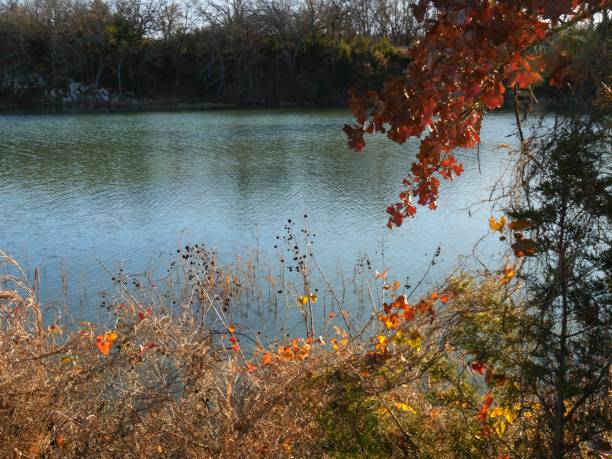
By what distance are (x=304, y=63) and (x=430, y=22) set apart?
37.6 metres

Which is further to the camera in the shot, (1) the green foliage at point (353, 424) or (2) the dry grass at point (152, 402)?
(2) the dry grass at point (152, 402)

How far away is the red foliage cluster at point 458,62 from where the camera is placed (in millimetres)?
1805

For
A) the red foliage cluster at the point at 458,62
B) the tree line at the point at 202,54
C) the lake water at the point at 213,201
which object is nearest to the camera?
the red foliage cluster at the point at 458,62

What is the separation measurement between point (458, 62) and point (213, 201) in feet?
33.6

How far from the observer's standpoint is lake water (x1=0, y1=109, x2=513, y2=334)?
8391mm

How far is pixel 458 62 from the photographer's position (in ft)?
6.23

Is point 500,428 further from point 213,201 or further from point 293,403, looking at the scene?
point 213,201

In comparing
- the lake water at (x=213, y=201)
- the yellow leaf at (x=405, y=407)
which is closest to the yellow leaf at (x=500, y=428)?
the yellow leaf at (x=405, y=407)

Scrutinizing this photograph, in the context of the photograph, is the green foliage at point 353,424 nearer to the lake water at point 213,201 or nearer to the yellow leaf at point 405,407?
the yellow leaf at point 405,407

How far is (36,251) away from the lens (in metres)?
8.98

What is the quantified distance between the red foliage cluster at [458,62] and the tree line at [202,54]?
3469 cm

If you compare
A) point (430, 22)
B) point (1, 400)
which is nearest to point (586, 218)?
point (430, 22)

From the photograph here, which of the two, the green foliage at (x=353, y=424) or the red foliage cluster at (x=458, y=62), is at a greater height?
the red foliage cluster at (x=458, y=62)

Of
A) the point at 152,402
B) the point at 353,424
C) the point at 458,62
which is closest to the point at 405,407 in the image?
the point at 353,424
